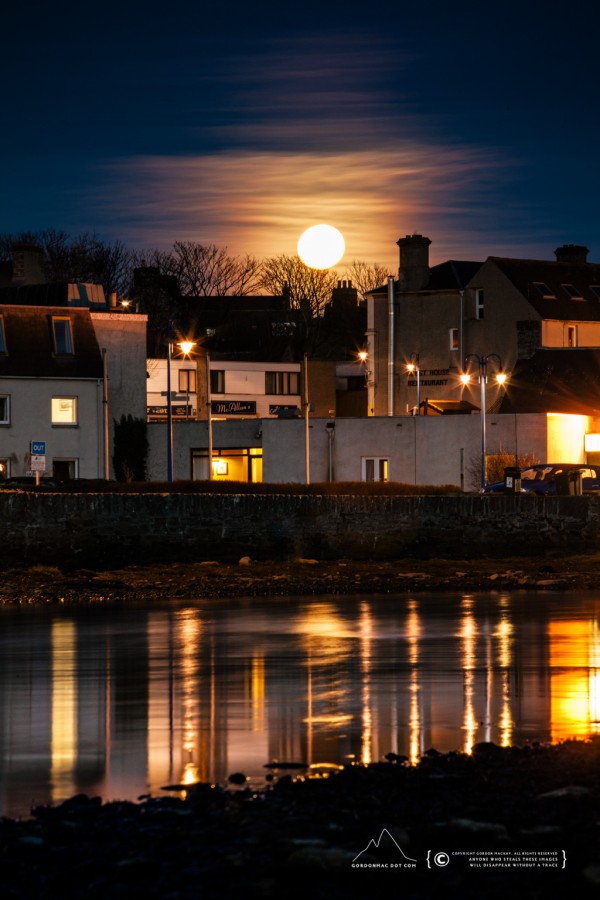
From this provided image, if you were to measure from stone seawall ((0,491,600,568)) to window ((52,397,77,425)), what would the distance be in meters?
30.2

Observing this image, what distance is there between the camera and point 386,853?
339 inches

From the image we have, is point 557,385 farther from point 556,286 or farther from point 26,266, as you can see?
point 26,266

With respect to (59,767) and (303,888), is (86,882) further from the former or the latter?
(59,767)

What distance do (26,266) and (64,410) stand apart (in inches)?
781

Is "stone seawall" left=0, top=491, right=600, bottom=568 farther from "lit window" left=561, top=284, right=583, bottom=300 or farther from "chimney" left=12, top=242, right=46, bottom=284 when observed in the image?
"chimney" left=12, top=242, right=46, bottom=284

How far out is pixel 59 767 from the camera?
11711 mm

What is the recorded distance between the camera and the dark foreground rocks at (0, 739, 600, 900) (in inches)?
319

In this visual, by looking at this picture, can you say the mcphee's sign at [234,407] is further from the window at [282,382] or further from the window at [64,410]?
the window at [64,410]

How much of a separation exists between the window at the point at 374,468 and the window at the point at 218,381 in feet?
96.2

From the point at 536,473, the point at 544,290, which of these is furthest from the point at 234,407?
the point at 536,473

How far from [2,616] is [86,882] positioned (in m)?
18.0

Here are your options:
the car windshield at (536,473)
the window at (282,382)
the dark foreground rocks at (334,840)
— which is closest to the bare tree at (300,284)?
the window at (282,382)

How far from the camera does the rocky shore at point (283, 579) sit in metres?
30.6

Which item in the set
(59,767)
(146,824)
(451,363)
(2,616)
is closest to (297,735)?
(59,767)
